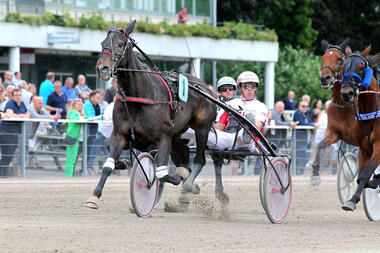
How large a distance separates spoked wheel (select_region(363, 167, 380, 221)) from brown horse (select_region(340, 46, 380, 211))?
9.7 inches

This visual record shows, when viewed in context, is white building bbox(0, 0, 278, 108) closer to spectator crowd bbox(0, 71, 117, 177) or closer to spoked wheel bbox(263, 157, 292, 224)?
spectator crowd bbox(0, 71, 117, 177)

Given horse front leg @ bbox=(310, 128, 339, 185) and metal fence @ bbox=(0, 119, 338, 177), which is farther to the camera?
metal fence @ bbox=(0, 119, 338, 177)

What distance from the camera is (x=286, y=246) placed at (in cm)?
765

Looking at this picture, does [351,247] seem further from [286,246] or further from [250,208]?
[250,208]

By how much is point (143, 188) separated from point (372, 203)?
2843 millimetres

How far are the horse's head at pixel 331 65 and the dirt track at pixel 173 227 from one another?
62.2 inches

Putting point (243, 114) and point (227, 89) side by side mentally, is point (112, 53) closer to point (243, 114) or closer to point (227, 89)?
point (243, 114)

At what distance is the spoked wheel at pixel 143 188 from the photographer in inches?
365

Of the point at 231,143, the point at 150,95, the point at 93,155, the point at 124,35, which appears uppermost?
the point at 124,35

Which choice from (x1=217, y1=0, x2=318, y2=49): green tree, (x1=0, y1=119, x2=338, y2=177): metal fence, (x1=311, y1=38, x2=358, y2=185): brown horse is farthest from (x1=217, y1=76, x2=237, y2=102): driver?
(x1=217, y1=0, x2=318, y2=49): green tree

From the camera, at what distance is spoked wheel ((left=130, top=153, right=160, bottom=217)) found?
9281 mm

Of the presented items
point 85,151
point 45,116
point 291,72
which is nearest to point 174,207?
point 85,151

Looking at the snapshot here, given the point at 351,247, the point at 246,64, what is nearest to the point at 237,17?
the point at 246,64

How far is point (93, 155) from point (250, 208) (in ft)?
17.3
